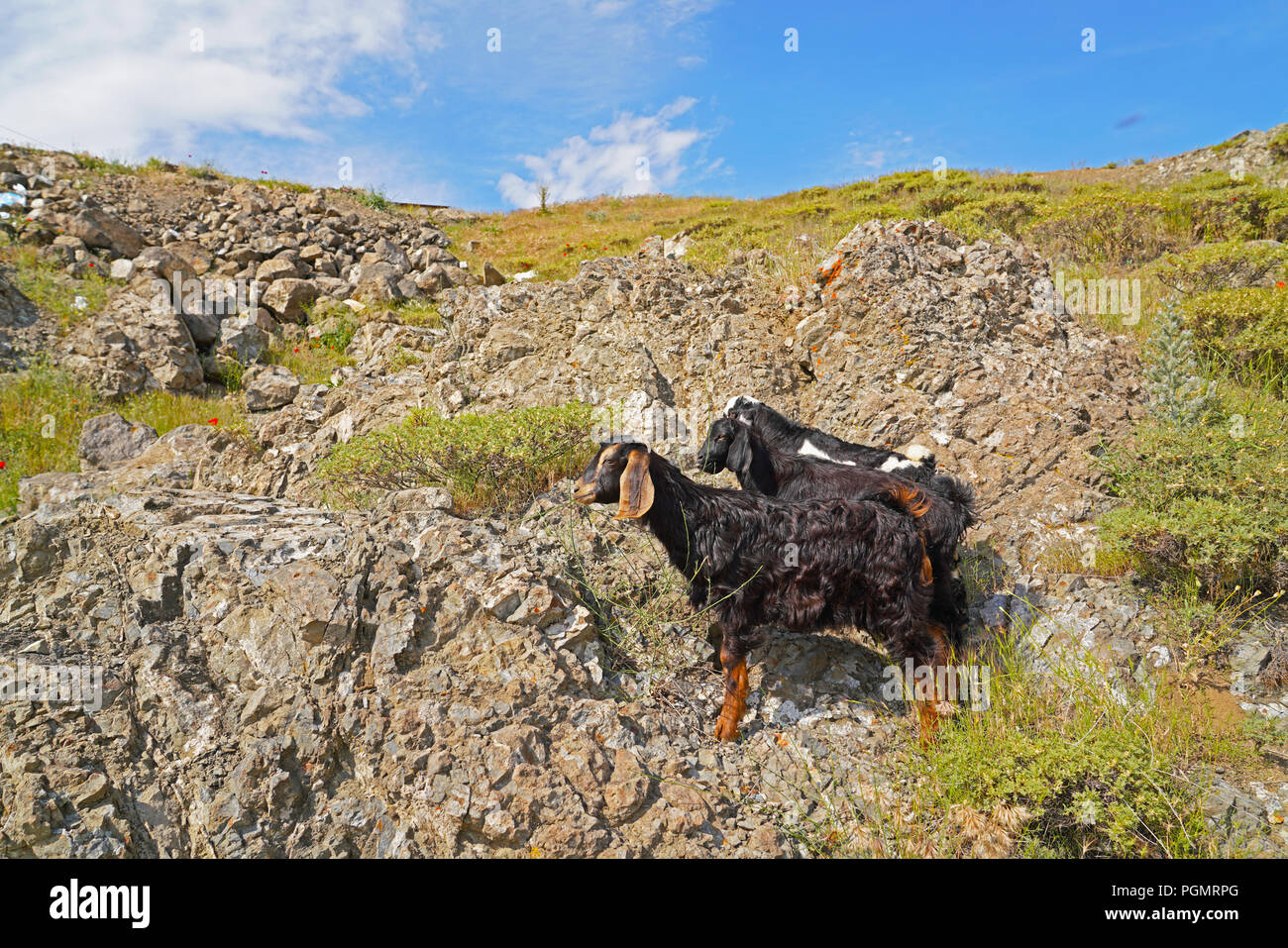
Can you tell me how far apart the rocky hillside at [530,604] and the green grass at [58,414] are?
2.39 feet

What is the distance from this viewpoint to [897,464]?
560cm

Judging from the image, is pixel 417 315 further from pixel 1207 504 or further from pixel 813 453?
pixel 1207 504

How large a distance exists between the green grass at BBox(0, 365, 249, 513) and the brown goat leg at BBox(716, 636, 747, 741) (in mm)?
6437

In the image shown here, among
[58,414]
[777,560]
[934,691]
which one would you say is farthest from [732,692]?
[58,414]

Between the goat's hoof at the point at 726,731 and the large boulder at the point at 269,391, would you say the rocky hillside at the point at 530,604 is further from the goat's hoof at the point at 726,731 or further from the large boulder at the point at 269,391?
the large boulder at the point at 269,391

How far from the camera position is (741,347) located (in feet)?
26.6

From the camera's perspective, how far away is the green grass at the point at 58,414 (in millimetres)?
7805

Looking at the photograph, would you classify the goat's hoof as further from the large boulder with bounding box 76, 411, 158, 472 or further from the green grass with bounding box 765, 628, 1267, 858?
the large boulder with bounding box 76, 411, 158, 472

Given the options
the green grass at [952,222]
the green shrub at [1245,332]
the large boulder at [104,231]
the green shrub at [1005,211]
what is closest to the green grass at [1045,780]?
the green shrub at [1245,332]

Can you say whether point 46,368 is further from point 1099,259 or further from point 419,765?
point 1099,259

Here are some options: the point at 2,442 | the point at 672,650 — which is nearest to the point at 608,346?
the point at 672,650

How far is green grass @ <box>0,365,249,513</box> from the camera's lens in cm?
780

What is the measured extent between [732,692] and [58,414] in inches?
373

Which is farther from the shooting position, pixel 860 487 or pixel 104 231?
pixel 104 231
